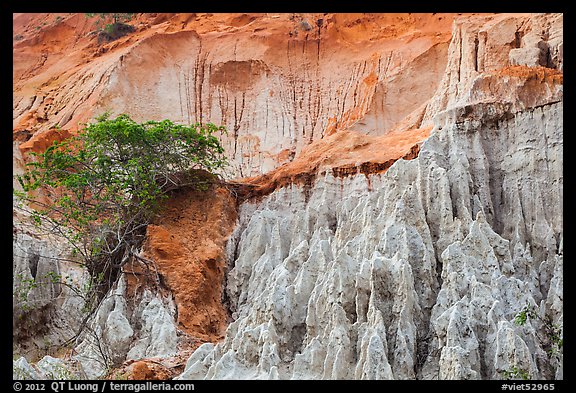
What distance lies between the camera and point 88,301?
23703 millimetres

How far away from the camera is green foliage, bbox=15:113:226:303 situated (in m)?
24.7

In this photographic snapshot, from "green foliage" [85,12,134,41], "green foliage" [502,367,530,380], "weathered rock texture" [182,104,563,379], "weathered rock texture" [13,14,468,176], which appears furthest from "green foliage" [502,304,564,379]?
"green foliage" [85,12,134,41]

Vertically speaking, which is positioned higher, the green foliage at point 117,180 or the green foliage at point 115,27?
the green foliage at point 115,27

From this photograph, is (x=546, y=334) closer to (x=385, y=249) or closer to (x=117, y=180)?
(x=385, y=249)

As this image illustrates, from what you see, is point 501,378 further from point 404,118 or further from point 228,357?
point 404,118

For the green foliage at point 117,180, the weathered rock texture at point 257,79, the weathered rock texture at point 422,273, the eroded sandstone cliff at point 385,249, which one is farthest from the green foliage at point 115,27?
the weathered rock texture at point 422,273

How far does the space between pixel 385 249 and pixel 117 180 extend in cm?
922

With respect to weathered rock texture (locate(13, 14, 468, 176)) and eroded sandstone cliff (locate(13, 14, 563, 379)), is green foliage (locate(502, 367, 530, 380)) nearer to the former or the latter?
eroded sandstone cliff (locate(13, 14, 563, 379))

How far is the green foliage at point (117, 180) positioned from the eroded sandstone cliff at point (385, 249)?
736mm

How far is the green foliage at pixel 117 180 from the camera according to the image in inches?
973

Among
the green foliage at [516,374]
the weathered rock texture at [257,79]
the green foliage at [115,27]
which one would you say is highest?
the green foliage at [115,27]

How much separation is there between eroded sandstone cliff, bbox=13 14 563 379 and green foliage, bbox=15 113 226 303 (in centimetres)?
74

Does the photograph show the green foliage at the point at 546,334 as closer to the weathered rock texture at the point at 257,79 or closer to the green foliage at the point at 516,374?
the green foliage at the point at 516,374

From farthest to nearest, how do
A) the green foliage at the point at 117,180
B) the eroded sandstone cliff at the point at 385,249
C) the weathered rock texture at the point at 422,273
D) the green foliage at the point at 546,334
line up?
the green foliage at the point at 117,180
the eroded sandstone cliff at the point at 385,249
the weathered rock texture at the point at 422,273
the green foliage at the point at 546,334
